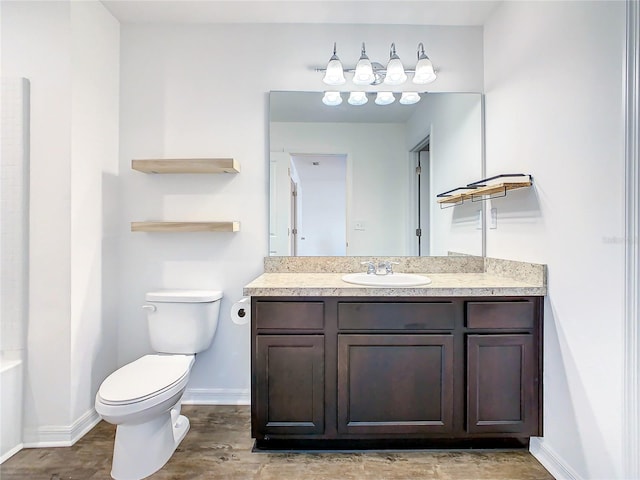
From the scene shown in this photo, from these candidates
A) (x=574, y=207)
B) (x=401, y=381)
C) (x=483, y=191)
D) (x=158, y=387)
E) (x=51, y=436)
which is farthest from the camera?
(x=483, y=191)

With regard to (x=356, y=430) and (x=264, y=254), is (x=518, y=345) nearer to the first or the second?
(x=356, y=430)

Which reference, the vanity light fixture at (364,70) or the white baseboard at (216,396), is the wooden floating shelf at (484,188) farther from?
the white baseboard at (216,396)

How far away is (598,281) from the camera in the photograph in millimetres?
1367

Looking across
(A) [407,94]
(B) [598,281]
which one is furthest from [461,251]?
(A) [407,94]

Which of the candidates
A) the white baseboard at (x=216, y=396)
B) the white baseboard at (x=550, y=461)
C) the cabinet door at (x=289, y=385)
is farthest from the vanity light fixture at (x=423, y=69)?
the white baseboard at (x=216, y=396)

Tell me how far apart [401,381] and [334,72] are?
1.81m

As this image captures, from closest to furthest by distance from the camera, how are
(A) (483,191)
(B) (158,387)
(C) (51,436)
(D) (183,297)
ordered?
(B) (158,387)
(C) (51,436)
(A) (483,191)
(D) (183,297)

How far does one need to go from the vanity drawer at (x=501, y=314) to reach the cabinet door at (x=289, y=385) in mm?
755

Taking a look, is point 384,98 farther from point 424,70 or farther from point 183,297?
point 183,297

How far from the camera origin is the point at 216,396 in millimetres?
2283

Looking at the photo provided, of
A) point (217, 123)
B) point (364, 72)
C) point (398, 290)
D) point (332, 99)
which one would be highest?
point (364, 72)

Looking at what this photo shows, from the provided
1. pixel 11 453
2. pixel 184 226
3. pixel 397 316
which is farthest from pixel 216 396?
pixel 397 316

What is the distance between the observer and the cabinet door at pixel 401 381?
1.69 m

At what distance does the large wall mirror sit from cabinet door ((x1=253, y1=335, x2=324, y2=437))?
28.6 inches
